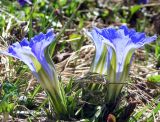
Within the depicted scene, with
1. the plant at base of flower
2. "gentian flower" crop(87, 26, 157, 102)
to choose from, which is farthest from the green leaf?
the plant at base of flower

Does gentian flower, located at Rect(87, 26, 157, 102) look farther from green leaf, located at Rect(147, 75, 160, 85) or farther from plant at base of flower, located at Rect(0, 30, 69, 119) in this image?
green leaf, located at Rect(147, 75, 160, 85)

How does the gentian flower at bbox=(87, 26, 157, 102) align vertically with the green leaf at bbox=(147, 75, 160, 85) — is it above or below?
above

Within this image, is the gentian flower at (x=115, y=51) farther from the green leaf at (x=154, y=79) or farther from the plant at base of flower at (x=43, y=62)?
the green leaf at (x=154, y=79)

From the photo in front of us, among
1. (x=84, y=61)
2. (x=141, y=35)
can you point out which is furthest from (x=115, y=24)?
(x=141, y=35)

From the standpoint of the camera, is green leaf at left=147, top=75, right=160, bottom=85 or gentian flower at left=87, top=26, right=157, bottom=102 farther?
green leaf at left=147, top=75, right=160, bottom=85

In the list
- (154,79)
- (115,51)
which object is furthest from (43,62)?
(154,79)

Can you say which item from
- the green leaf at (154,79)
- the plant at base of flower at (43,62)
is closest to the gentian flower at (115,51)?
the plant at base of flower at (43,62)
